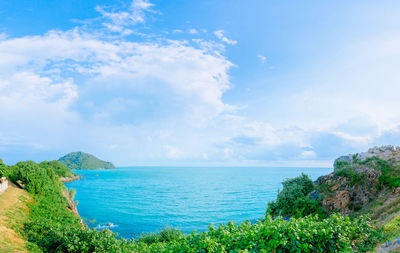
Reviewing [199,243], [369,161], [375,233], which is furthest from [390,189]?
[199,243]

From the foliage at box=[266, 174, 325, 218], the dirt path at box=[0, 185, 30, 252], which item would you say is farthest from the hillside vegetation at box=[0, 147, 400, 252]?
the dirt path at box=[0, 185, 30, 252]

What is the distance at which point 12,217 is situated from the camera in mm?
16656

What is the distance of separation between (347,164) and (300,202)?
5.82 metres

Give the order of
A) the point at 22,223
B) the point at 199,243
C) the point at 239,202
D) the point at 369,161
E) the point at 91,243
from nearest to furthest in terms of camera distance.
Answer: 1. the point at 199,243
2. the point at 91,243
3. the point at 22,223
4. the point at 369,161
5. the point at 239,202

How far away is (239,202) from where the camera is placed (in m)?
60.7

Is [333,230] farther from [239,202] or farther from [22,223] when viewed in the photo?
[239,202]

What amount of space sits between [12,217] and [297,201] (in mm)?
22838

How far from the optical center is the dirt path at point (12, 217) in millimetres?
12680

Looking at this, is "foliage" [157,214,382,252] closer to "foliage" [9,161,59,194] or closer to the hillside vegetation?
the hillside vegetation

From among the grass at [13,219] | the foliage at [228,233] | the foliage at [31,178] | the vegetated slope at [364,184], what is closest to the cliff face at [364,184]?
the vegetated slope at [364,184]

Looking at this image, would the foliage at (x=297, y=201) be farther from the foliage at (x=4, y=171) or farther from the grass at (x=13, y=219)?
the foliage at (x=4, y=171)

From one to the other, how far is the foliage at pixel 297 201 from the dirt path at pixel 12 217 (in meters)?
19.4

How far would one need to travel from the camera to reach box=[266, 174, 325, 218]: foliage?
19.2 metres

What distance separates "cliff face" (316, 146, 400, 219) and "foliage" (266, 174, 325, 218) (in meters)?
0.85
